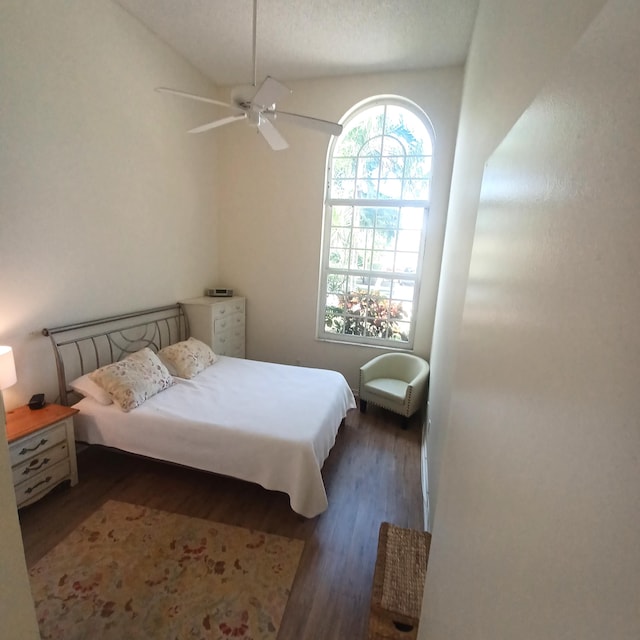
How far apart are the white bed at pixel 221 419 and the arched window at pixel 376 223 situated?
134 cm

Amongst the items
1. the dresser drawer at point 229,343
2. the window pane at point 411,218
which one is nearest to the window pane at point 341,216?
the window pane at point 411,218

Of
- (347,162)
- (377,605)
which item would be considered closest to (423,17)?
(347,162)

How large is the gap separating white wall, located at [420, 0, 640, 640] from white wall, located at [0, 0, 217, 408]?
2.79 metres

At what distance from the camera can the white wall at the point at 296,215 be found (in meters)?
3.42

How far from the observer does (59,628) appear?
57.1 inches

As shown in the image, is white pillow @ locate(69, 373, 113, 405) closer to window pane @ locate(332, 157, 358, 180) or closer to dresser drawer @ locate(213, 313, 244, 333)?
dresser drawer @ locate(213, 313, 244, 333)

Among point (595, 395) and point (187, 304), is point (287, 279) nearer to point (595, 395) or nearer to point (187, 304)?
point (187, 304)

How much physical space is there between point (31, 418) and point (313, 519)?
195 centimetres

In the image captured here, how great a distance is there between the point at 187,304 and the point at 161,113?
6.29 feet

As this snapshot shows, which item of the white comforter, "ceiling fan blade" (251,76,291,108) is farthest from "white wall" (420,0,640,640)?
"ceiling fan blade" (251,76,291,108)

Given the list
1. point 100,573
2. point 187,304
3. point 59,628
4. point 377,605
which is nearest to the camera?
point 377,605

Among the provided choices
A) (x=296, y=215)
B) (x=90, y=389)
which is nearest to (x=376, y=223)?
(x=296, y=215)

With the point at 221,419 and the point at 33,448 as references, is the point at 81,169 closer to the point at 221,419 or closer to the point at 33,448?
the point at 33,448

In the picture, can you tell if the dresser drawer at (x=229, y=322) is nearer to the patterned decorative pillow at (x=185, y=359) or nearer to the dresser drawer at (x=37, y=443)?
the patterned decorative pillow at (x=185, y=359)
